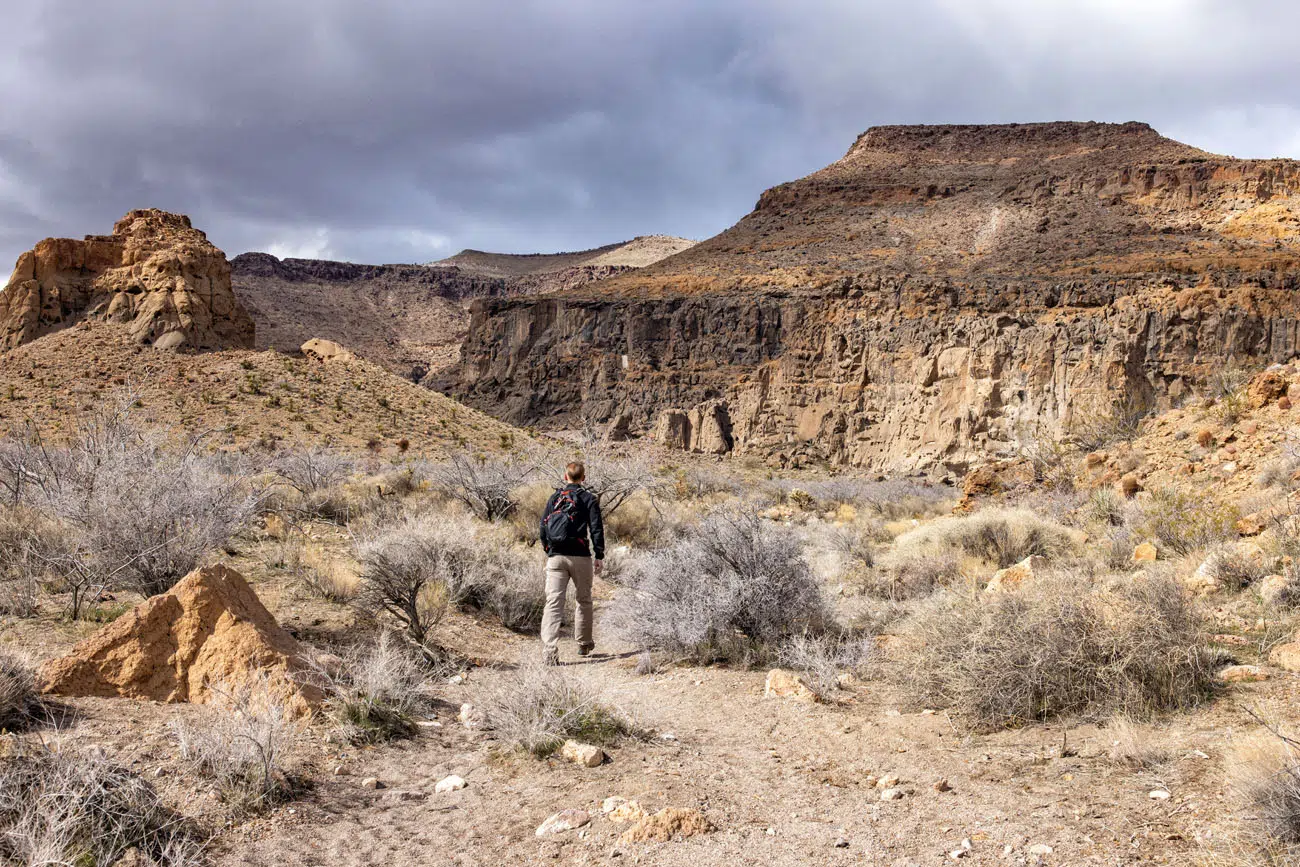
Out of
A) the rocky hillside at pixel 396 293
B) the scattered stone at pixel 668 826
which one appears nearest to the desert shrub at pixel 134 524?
the scattered stone at pixel 668 826

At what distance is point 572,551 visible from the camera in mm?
6770

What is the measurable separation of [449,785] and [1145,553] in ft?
24.8

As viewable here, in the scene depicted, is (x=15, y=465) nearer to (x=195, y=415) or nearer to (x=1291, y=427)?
(x=1291, y=427)

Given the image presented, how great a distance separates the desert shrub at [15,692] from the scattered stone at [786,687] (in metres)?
4.13

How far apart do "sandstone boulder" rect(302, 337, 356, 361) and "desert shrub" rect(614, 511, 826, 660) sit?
31.1 m

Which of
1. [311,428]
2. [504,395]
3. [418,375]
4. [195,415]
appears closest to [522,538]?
[311,428]

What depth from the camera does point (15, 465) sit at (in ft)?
29.0

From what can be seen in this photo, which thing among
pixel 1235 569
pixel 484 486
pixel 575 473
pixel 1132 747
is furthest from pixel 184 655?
pixel 484 486

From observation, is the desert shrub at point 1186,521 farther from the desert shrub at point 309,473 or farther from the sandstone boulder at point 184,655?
the desert shrub at point 309,473

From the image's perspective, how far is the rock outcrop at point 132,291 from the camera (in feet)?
100

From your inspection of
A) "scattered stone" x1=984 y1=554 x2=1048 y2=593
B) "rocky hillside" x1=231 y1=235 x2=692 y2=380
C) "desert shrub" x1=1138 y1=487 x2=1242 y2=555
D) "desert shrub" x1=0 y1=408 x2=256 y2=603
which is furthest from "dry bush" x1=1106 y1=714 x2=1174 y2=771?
"rocky hillside" x1=231 y1=235 x2=692 y2=380

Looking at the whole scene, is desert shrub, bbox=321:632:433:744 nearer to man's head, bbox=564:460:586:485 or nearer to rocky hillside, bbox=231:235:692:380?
man's head, bbox=564:460:586:485

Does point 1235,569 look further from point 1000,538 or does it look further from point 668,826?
point 668,826

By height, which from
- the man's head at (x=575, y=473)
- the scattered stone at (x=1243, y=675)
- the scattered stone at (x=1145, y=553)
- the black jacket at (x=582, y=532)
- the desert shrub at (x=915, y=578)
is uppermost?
the man's head at (x=575, y=473)
